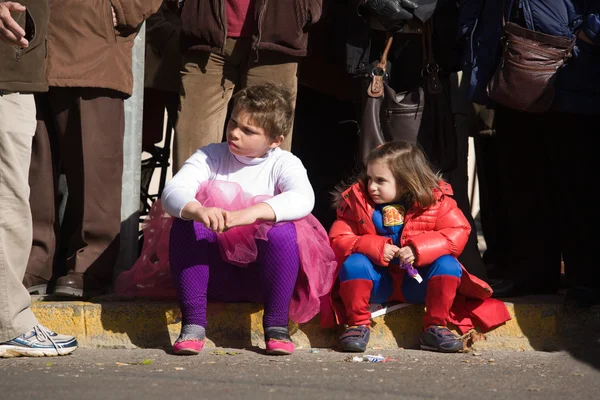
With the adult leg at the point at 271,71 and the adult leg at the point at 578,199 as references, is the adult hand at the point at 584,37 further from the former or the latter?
the adult leg at the point at 271,71

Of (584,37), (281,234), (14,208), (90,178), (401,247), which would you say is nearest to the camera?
(14,208)

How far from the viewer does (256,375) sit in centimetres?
420

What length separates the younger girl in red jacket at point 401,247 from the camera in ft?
15.7

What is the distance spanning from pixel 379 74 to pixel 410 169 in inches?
29.1

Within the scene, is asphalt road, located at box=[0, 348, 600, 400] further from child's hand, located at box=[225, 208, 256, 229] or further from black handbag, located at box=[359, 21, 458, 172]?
black handbag, located at box=[359, 21, 458, 172]

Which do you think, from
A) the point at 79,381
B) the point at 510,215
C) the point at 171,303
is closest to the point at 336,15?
the point at 510,215

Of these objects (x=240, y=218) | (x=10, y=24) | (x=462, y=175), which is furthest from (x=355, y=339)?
(x=10, y=24)

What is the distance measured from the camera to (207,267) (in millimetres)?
4688

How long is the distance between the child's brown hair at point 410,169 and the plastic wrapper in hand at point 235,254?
0.41m

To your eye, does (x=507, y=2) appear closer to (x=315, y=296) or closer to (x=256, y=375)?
(x=315, y=296)

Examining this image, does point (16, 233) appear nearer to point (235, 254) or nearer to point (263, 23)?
point (235, 254)

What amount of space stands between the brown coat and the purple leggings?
38.1 inches

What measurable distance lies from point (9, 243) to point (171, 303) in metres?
0.89

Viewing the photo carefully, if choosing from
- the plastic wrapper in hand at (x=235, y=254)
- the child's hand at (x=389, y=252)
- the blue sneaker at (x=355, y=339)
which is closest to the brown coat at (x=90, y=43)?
the plastic wrapper in hand at (x=235, y=254)
